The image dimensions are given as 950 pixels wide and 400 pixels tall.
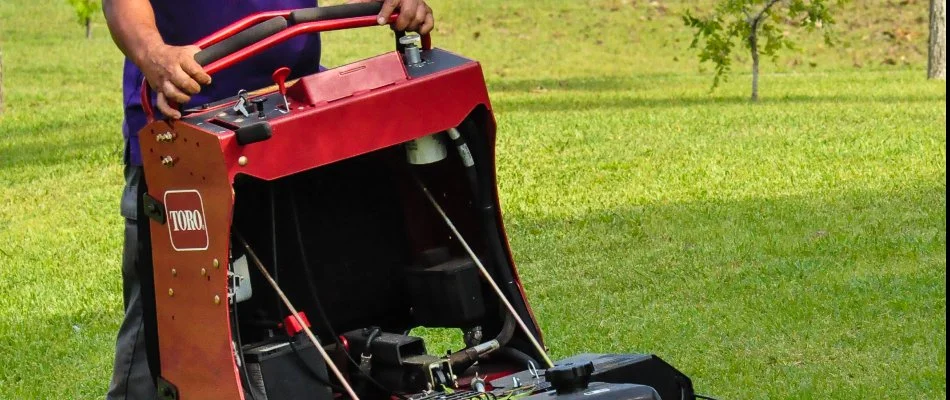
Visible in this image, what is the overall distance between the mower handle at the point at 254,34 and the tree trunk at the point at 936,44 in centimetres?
1549

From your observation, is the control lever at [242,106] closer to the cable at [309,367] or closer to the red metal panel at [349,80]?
the red metal panel at [349,80]

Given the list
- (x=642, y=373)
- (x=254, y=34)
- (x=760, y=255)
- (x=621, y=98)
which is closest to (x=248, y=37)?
(x=254, y=34)

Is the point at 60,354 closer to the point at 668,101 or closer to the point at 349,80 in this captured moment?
the point at 349,80

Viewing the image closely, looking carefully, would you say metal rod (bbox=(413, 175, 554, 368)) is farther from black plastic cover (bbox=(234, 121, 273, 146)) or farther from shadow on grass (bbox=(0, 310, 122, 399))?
shadow on grass (bbox=(0, 310, 122, 399))

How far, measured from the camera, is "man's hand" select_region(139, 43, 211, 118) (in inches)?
117

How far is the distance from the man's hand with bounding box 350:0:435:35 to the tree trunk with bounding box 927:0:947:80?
15.2 meters

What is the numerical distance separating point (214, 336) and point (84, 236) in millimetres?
5448

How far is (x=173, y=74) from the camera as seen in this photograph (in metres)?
2.98

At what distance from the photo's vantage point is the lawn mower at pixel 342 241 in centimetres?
303

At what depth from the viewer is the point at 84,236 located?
27.1 ft

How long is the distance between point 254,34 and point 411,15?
44 centimetres

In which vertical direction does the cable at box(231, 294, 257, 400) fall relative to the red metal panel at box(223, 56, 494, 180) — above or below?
below

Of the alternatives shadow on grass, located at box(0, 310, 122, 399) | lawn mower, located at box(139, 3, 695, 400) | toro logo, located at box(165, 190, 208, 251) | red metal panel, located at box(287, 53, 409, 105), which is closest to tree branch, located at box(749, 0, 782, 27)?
shadow on grass, located at box(0, 310, 122, 399)

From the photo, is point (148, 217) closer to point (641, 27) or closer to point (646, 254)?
point (646, 254)
